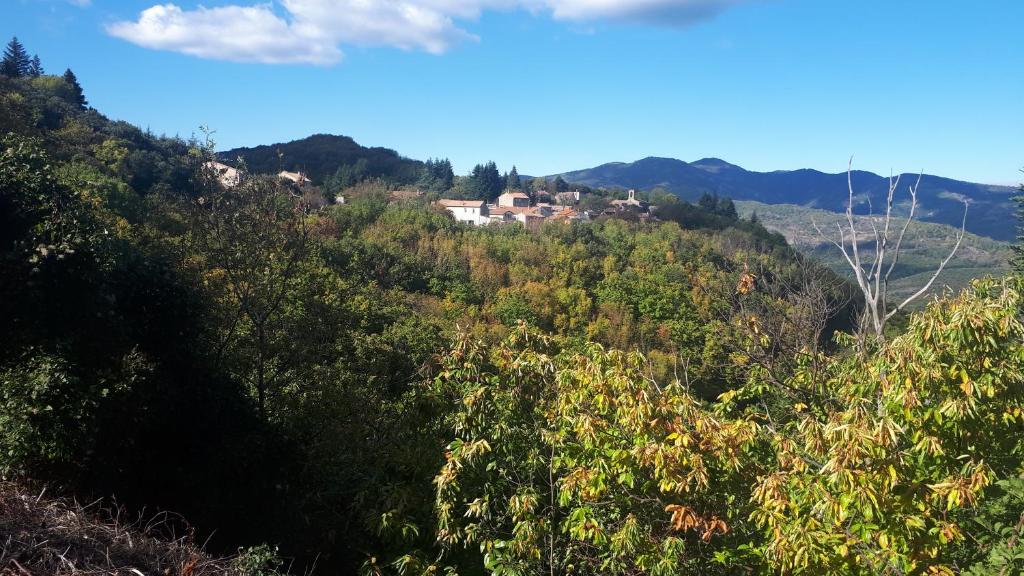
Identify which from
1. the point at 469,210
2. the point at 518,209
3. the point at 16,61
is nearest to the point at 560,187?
the point at 518,209

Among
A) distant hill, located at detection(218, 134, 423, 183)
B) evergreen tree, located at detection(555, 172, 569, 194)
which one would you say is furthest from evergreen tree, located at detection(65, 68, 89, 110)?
evergreen tree, located at detection(555, 172, 569, 194)

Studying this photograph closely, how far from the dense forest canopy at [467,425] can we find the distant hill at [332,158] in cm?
5535

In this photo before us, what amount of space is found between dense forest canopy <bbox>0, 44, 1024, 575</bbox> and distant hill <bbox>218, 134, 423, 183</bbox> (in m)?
55.4

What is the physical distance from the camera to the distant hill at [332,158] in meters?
67.2

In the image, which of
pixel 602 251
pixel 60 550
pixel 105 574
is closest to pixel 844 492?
pixel 105 574

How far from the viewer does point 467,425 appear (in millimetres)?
4832

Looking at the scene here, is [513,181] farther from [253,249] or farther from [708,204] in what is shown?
[253,249]

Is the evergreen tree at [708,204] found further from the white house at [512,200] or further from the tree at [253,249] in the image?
the tree at [253,249]

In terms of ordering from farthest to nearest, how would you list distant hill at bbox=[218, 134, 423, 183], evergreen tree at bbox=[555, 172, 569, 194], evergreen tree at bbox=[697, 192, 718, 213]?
evergreen tree at bbox=[555, 172, 569, 194] → evergreen tree at bbox=[697, 192, 718, 213] → distant hill at bbox=[218, 134, 423, 183]

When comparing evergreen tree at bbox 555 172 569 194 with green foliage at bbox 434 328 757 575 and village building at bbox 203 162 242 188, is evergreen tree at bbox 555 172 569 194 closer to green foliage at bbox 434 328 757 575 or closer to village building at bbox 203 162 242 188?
village building at bbox 203 162 242 188

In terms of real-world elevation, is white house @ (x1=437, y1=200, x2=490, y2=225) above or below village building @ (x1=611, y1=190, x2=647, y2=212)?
below

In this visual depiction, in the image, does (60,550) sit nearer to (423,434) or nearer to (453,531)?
(453,531)

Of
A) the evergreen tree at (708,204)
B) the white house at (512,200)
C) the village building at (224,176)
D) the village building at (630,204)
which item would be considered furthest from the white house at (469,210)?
the village building at (224,176)

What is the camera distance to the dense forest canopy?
11.8 feet
